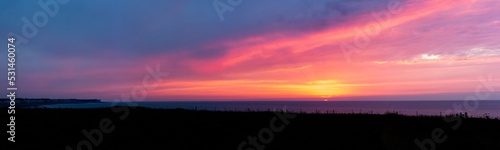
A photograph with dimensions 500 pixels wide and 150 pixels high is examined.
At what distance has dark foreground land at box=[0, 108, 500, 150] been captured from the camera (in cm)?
1652

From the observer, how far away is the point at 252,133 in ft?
65.3

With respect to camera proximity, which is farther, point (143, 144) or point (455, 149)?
point (143, 144)

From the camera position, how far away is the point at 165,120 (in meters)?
25.1

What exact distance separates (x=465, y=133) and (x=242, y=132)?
10.2 meters

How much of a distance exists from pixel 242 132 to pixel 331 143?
499 centimetres

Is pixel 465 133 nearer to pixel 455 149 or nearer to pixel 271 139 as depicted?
pixel 455 149

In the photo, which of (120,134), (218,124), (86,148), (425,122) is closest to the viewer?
(86,148)

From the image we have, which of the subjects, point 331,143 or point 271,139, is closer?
point 331,143

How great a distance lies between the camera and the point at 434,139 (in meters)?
16.9

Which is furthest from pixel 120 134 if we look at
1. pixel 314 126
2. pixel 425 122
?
pixel 425 122

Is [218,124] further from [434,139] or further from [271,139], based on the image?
[434,139]

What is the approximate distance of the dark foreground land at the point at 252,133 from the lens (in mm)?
16516

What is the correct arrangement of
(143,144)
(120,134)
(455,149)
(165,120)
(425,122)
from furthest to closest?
(165,120)
(425,122)
(120,134)
(143,144)
(455,149)

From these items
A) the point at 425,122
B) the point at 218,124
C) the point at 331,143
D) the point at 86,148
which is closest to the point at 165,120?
the point at 218,124
